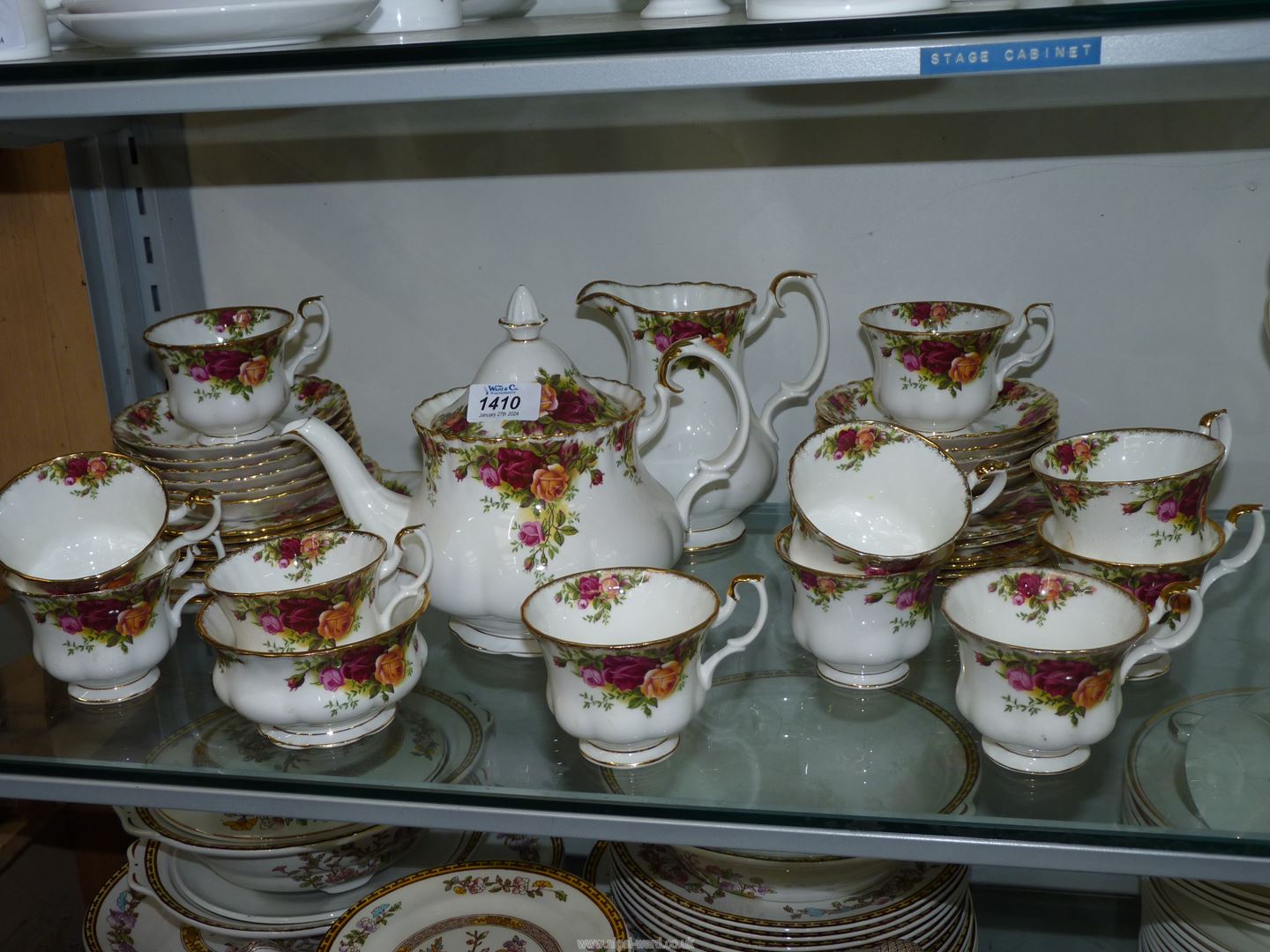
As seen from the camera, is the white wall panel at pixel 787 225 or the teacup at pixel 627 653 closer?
the teacup at pixel 627 653

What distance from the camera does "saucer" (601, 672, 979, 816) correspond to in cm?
71

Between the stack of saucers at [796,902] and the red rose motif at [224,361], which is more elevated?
the red rose motif at [224,361]

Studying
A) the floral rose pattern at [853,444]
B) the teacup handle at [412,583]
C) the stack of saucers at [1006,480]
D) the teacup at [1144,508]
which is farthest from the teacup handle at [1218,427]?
the teacup handle at [412,583]

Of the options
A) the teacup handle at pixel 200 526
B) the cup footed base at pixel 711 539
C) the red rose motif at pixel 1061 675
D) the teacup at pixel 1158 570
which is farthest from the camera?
the cup footed base at pixel 711 539

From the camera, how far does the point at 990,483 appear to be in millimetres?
854

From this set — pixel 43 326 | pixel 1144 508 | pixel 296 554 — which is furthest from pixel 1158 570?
pixel 43 326

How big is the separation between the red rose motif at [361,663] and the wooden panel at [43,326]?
510 mm

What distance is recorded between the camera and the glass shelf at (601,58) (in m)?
0.57

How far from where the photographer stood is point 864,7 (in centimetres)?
60

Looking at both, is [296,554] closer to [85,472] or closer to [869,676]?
[85,472]

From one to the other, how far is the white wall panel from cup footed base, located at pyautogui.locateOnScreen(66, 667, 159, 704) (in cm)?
39

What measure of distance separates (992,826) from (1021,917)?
518 mm

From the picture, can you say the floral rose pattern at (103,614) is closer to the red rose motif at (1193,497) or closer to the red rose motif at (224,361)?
the red rose motif at (224,361)

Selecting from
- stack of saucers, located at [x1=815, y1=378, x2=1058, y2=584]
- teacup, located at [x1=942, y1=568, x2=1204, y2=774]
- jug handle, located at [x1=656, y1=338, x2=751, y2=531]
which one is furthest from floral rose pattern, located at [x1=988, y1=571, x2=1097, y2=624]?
jug handle, located at [x1=656, y1=338, x2=751, y2=531]
